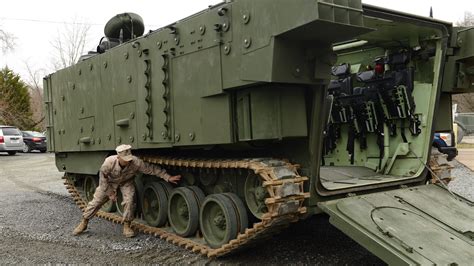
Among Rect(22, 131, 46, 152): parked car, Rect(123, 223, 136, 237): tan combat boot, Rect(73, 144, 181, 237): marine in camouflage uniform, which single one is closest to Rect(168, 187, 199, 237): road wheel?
Rect(73, 144, 181, 237): marine in camouflage uniform

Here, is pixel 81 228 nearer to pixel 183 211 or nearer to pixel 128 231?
pixel 128 231

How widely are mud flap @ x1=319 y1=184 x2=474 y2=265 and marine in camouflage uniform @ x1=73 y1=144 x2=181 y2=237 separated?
7.92ft

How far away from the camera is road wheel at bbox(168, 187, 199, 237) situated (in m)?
5.45

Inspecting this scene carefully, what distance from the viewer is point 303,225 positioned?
655cm

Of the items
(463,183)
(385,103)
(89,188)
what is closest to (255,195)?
(385,103)

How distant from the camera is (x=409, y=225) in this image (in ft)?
14.2

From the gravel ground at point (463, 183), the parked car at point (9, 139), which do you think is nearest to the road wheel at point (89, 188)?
the gravel ground at point (463, 183)

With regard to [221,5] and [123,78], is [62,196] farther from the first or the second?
[221,5]

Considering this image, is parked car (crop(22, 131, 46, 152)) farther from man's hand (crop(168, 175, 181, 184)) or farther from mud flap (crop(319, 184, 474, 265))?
mud flap (crop(319, 184, 474, 265))

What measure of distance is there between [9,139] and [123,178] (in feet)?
63.9

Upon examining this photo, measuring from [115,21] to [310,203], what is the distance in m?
5.20

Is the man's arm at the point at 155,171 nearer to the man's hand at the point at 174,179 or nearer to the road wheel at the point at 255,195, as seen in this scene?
the man's hand at the point at 174,179

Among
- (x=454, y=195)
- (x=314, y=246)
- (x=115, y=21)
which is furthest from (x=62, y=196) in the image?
(x=454, y=195)

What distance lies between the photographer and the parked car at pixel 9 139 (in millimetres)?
23234
